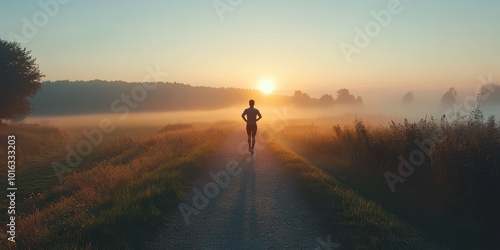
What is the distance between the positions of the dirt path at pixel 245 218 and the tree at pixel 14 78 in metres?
33.9

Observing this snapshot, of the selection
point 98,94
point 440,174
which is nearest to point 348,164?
point 440,174

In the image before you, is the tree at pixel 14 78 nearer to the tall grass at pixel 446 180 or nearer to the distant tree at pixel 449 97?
the tall grass at pixel 446 180

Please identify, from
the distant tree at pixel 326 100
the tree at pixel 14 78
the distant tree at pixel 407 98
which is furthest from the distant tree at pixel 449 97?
the tree at pixel 14 78

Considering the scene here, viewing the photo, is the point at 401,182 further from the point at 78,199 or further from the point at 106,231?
the point at 78,199

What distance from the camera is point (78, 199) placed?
10.3 meters

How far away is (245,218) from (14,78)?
3839cm

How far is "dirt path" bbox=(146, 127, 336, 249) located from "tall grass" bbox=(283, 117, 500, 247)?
3.28m

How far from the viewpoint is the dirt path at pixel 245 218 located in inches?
256

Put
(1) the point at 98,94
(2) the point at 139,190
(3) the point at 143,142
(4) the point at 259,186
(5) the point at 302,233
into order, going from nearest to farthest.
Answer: (5) the point at 302,233 → (2) the point at 139,190 → (4) the point at 259,186 → (3) the point at 143,142 → (1) the point at 98,94

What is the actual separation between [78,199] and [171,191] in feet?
10.6

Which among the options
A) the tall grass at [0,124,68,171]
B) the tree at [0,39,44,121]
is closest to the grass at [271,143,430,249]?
the tall grass at [0,124,68,171]

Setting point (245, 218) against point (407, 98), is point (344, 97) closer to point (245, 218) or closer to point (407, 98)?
point (407, 98)

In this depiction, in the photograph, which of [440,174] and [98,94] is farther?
[98,94]

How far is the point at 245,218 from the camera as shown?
7.84 metres
